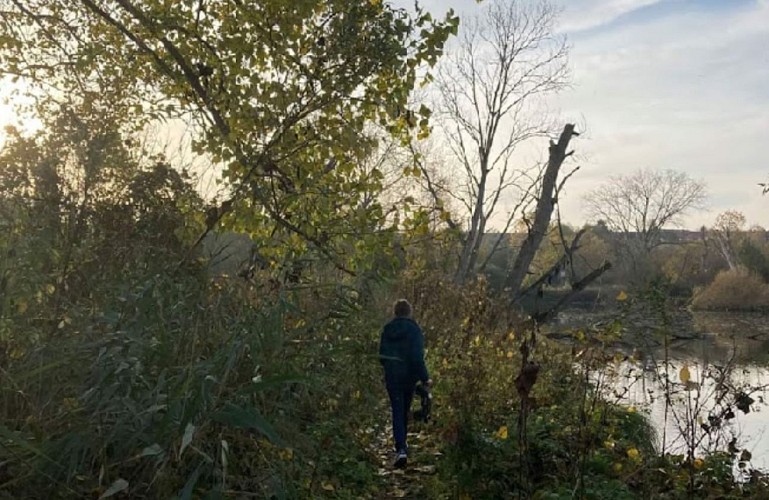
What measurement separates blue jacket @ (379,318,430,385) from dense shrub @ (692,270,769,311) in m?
41.0

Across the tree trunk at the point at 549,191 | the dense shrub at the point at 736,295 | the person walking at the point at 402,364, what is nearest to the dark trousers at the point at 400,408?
the person walking at the point at 402,364

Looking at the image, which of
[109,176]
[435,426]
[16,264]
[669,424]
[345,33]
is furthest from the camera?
[669,424]

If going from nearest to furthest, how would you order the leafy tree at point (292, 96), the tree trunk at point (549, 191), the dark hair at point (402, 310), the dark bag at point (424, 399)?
the leafy tree at point (292, 96)
the dark bag at point (424, 399)
the dark hair at point (402, 310)
the tree trunk at point (549, 191)

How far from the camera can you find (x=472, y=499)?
582cm

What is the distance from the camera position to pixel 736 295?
44.7 metres

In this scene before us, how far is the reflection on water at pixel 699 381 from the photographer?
6.27 meters

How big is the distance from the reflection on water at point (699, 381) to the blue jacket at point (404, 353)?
72.9 inches

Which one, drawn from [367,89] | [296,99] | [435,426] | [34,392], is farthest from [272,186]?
[435,426]

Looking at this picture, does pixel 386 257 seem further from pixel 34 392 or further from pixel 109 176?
pixel 34 392

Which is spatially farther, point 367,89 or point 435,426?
point 435,426

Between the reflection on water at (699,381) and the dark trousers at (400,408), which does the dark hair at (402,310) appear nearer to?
the dark trousers at (400,408)

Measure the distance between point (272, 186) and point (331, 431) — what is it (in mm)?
2278

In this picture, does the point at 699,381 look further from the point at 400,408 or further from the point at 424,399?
the point at 400,408

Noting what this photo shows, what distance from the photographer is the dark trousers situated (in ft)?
23.6
